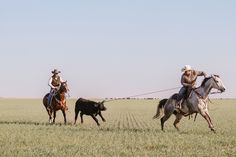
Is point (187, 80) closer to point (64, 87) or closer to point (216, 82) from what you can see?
point (216, 82)

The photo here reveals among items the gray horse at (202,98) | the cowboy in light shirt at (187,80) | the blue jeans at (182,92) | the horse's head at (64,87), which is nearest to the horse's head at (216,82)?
the gray horse at (202,98)

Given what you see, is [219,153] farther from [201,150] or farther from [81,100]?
[81,100]

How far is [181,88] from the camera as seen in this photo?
2059 centimetres

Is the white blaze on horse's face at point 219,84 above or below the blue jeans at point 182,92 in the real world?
above

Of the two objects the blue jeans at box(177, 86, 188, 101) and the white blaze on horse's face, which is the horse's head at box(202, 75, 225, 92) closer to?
the white blaze on horse's face

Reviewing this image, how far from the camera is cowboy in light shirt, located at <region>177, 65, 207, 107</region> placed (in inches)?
795

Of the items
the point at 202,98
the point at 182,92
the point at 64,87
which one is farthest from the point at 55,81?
the point at 202,98

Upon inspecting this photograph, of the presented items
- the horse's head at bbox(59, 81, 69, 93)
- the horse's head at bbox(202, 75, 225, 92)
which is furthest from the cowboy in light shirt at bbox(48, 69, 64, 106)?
the horse's head at bbox(202, 75, 225, 92)

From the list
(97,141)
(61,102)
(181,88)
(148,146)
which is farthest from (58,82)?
(148,146)

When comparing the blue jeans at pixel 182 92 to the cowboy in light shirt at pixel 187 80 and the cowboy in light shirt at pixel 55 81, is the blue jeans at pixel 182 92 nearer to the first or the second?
the cowboy in light shirt at pixel 187 80

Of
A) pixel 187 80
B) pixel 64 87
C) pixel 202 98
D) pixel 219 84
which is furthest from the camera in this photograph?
pixel 64 87

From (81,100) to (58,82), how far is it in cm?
150

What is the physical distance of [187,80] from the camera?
799 inches

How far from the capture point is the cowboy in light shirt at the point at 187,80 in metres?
20.2
